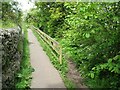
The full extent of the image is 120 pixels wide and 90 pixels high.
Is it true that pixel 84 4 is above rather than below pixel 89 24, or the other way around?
above

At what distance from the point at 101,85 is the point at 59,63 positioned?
12.7ft

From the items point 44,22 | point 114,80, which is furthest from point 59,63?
point 44,22

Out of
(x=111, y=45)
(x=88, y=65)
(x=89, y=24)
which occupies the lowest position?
(x=88, y=65)

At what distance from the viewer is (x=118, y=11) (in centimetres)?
743

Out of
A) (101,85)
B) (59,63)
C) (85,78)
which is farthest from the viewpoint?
(59,63)

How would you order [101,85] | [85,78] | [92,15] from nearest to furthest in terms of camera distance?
1. [92,15]
2. [101,85]
3. [85,78]

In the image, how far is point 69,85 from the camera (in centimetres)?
886

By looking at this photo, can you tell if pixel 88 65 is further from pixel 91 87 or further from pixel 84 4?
pixel 84 4

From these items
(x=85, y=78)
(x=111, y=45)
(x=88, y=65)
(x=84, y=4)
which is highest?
(x=84, y=4)

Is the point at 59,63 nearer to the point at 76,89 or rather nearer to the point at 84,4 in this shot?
the point at 76,89

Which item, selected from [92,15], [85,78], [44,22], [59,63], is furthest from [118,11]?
[44,22]

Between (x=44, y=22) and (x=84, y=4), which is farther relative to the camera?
(x=44, y=22)

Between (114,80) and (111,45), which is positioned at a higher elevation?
(111,45)

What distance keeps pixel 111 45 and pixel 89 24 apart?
0.96 m
